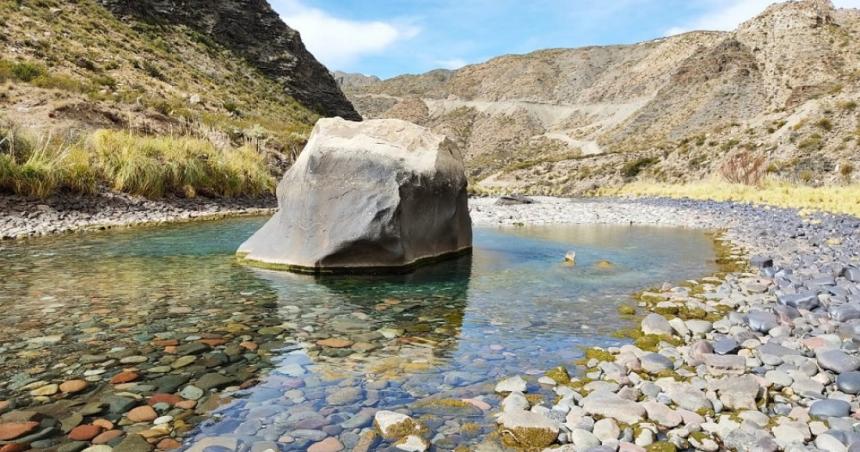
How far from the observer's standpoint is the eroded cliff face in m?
53.2

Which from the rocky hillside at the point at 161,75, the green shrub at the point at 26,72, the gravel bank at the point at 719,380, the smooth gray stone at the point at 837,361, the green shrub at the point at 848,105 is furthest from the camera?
the green shrub at the point at 848,105

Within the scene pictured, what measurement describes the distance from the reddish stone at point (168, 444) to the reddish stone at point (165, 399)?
499 mm

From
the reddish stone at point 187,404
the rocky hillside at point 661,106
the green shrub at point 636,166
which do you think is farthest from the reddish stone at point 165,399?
the green shrub at point 636,166

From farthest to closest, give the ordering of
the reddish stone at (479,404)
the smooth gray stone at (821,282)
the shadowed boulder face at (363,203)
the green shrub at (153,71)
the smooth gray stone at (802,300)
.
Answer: the green shrub at (153,71)
the shadowed boulder face at (363,203)
the smooth gray stone at (821,282)
the smooth gray stone at (802,300)
the reddish stone at (479,404)

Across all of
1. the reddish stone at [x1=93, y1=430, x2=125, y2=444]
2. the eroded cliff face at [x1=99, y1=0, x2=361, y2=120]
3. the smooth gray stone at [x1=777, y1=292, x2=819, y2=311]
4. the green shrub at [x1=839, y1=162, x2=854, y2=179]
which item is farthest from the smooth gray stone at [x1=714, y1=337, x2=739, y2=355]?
the eroded cliff face at [x1=99, y1=0, x2=361, y2=120]

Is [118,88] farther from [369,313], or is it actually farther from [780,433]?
[780,433]

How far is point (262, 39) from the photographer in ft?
193

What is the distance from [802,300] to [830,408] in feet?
8.74

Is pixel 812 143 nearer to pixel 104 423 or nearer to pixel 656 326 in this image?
pixel 656 326

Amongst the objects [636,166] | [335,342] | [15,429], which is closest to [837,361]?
[335,342]

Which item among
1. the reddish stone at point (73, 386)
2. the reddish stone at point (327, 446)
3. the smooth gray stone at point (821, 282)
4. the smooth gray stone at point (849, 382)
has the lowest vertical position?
the reddish stone at point (327, 446)

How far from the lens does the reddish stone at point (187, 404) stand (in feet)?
11.1

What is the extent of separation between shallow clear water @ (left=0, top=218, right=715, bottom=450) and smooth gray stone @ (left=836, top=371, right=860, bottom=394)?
171 cm

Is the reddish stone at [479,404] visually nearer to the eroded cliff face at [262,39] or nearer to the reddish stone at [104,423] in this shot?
the reddish stone at [104,423]
